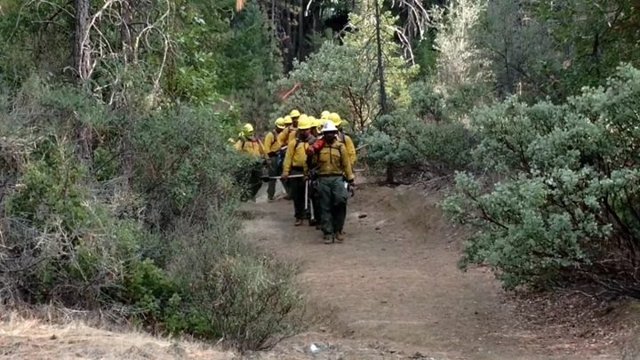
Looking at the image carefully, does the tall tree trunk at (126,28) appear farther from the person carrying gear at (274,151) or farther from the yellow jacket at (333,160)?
the person carrying gear at (274,151)

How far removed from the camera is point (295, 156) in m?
17.3

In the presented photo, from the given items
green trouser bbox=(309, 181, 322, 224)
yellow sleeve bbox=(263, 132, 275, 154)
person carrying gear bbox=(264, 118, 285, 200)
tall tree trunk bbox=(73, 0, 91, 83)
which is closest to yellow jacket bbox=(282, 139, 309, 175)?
green trouser bbox=(309, 181, 322, 224)

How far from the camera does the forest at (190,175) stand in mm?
8469

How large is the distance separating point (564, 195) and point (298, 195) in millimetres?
9117

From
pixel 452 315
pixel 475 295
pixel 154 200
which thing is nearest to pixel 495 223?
pixel 452 315

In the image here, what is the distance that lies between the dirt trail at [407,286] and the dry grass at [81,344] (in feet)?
8.78

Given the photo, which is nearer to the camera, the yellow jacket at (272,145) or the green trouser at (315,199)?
the green trouser at (315,199)

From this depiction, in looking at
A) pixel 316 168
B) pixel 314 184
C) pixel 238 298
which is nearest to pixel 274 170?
pixel 314 184

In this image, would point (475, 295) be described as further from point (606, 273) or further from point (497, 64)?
point (497, 64)

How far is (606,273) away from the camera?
937 centimetres

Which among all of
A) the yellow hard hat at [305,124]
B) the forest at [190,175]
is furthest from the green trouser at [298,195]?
the forest at [190,175]

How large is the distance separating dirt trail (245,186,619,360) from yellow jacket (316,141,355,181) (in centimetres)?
125

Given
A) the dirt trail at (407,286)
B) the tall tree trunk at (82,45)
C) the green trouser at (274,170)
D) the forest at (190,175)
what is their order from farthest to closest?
the green trouser at (274,170), the tall tree trunk at (82,45), the dirt trail at (407,286), the forest at (190,175)

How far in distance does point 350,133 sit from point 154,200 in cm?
1209
